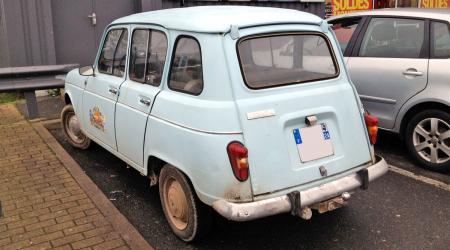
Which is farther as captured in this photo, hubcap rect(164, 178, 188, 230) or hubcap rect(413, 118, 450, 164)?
hubcap rect(413, 118, 450, 164)

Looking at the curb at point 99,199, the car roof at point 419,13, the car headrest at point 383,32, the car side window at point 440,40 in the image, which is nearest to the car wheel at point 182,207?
the curb at point 99,199

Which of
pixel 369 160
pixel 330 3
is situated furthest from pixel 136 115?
pixel 330 3

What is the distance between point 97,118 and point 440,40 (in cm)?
368

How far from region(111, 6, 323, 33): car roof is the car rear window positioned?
118 millimetres

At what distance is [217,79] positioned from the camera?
3309mm

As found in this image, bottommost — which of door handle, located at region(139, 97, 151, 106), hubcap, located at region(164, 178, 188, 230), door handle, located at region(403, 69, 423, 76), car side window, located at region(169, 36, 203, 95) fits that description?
hubcap, located at region(164, 178, 188, 230)

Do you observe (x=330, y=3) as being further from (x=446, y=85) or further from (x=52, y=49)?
(x=446, y=85)

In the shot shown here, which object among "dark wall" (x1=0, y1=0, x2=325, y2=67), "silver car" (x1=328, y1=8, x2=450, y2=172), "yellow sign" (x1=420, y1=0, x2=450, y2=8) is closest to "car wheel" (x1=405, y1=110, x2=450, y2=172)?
"silver car" (x1=328, y1=8, x2=450, y2=172)

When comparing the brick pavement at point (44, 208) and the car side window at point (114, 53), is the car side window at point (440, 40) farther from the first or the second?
the brick pavement at point (44, 208)

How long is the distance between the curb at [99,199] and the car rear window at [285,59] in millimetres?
1479

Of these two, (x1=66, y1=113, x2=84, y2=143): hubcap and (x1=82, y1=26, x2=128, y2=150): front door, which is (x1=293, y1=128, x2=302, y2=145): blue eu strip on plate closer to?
(x1=82, y1=26, x2=128, y2=150): front door

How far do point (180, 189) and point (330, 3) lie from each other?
9952 millimetres

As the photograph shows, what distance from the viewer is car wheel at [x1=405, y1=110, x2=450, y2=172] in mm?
4988

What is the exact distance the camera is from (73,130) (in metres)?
5.98
